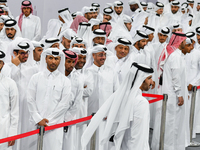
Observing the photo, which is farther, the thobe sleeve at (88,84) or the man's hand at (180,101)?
the man's hand at (180,101)

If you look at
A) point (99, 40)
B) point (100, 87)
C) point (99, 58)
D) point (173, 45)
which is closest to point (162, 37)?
point (173, 45)

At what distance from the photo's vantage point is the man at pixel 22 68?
18.1 ft

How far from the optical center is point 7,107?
4816 mm

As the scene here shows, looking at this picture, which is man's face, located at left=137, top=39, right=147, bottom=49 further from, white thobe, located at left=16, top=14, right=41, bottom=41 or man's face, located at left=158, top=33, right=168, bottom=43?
white thobe, located at left=16, top=14, right=41, bottom=41

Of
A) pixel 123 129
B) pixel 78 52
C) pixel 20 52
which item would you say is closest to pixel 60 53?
pixel 78 52

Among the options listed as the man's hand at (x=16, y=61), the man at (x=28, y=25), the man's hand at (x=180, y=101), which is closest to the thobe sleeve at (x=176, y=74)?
the man's hand at (x=180, y=101)

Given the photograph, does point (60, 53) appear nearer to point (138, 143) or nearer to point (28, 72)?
point (28, 72)

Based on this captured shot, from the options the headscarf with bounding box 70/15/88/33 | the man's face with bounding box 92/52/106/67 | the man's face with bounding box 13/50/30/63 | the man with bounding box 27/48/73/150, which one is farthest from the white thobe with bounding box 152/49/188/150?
the headscarf with bounding box 70/15/88/33

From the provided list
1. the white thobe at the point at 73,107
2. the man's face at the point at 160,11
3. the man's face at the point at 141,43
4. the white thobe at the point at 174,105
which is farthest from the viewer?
the man's face at the point at 160,11

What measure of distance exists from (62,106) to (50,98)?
0.19m

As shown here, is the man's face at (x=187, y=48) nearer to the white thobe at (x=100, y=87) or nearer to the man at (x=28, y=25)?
the white thobe at (x=100, y=87)

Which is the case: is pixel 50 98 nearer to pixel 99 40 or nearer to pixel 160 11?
pixel 99 40

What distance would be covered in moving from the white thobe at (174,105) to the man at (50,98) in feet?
7.00

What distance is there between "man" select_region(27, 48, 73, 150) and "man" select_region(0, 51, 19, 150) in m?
0.21
